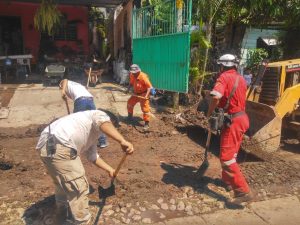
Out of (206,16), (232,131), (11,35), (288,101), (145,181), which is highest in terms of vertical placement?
(206,16)

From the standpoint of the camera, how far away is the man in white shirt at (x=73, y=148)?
10.9 feet

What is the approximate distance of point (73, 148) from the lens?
133 inches

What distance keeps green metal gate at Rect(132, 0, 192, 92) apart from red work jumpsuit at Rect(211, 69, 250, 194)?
4247 mm

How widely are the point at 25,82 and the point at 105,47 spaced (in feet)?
24.6

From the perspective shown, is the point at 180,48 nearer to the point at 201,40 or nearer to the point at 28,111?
the point at 201,40

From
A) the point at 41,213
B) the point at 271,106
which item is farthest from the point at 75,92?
the point at 271,106

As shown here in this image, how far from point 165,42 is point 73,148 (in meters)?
6.69

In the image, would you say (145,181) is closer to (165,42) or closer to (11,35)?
(165,42)

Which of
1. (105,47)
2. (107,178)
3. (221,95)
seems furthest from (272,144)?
(105,47)

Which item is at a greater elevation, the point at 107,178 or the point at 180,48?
the point at 180,48

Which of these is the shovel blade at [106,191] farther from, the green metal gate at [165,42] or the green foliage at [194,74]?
the green foliage at [194,74]

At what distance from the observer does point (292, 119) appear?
275 inches

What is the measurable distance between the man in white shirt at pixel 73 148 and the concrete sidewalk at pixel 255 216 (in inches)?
43.5

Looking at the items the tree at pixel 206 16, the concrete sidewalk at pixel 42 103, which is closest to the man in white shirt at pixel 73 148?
the concrete sidewalk at pixel 42 103
